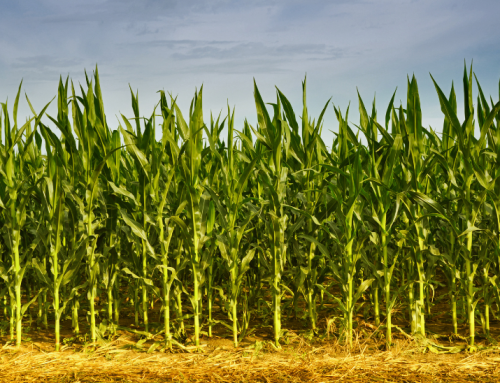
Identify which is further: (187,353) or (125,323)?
(125,323)

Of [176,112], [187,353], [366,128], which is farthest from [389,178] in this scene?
[187,353]

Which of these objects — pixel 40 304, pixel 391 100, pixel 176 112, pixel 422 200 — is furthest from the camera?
pixel 40 304

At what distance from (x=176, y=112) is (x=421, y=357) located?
275 cm

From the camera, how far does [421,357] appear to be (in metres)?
3.31

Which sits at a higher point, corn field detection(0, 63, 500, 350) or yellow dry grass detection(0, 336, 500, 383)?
corn field detection(0, 63, 500, 350)

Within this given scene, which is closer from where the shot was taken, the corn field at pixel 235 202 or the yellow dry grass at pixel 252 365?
the yellow dry grass at pixel 252 365

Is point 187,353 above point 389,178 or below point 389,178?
below

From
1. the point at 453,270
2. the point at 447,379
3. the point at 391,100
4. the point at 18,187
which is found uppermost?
the point at 391,100

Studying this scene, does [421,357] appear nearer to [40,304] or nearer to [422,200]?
[422,200]

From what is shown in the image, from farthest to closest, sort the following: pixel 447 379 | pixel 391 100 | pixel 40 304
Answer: pixel 40 304 < pixel 391 100 < pixel 447 379

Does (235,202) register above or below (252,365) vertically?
above

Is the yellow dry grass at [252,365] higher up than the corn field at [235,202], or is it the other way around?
the corn field at [235,202]

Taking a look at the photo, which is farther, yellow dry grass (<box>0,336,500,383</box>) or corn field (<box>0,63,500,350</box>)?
corn field (<box>0,63,500,350</box>)

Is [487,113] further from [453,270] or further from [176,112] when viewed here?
[176,112]
